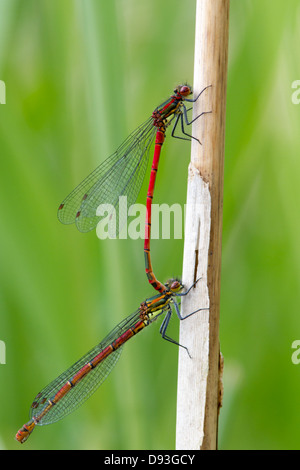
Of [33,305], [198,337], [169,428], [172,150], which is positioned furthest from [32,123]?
[169,428]

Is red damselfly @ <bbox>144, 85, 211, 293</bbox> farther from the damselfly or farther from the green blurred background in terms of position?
the green blurred background

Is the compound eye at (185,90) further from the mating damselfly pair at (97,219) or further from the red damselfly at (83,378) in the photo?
the red damselfly at (83,378)

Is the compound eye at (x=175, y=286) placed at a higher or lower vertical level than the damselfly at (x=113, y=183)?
lower

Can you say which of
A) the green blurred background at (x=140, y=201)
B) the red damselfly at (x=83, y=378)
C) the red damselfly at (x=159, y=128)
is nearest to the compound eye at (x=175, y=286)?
the red damselfly at (x=159, y=128)

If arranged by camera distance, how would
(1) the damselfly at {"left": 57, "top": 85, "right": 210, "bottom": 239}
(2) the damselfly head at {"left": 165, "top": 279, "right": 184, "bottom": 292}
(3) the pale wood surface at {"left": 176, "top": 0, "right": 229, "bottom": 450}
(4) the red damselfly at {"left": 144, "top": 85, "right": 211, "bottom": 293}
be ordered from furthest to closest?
(1) the damselfly at {"left": 57, "top": 85, "right": 210, "bottom": 239}, (4) the red damselfly at {"left": 144, "top": 85, "right": 211, "bottom": 293}, (2) the damselfly head at {"left": 165, "top": 279, "right": 184, "bottom": 292}, (3) the pale wood surface at {"left": 176, "top": 0, "right": 229, "bottom": 450}

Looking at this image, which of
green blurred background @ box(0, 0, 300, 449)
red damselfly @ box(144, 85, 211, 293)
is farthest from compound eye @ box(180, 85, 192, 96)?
green blurred background @ box(0, 0, 300, 449)

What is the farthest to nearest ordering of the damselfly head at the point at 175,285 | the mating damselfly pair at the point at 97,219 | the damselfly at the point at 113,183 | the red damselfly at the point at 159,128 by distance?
the damselfly at the point at 113,183, the mating damselfly pair at the point at 97,219, the red damselfly at the point at 159,128, the damselfly head at the point at 175,285

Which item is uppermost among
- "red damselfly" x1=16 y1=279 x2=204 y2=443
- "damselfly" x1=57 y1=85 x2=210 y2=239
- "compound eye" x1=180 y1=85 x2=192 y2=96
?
"compound eye" x1=180 y1=85 x2=192 y2=96
